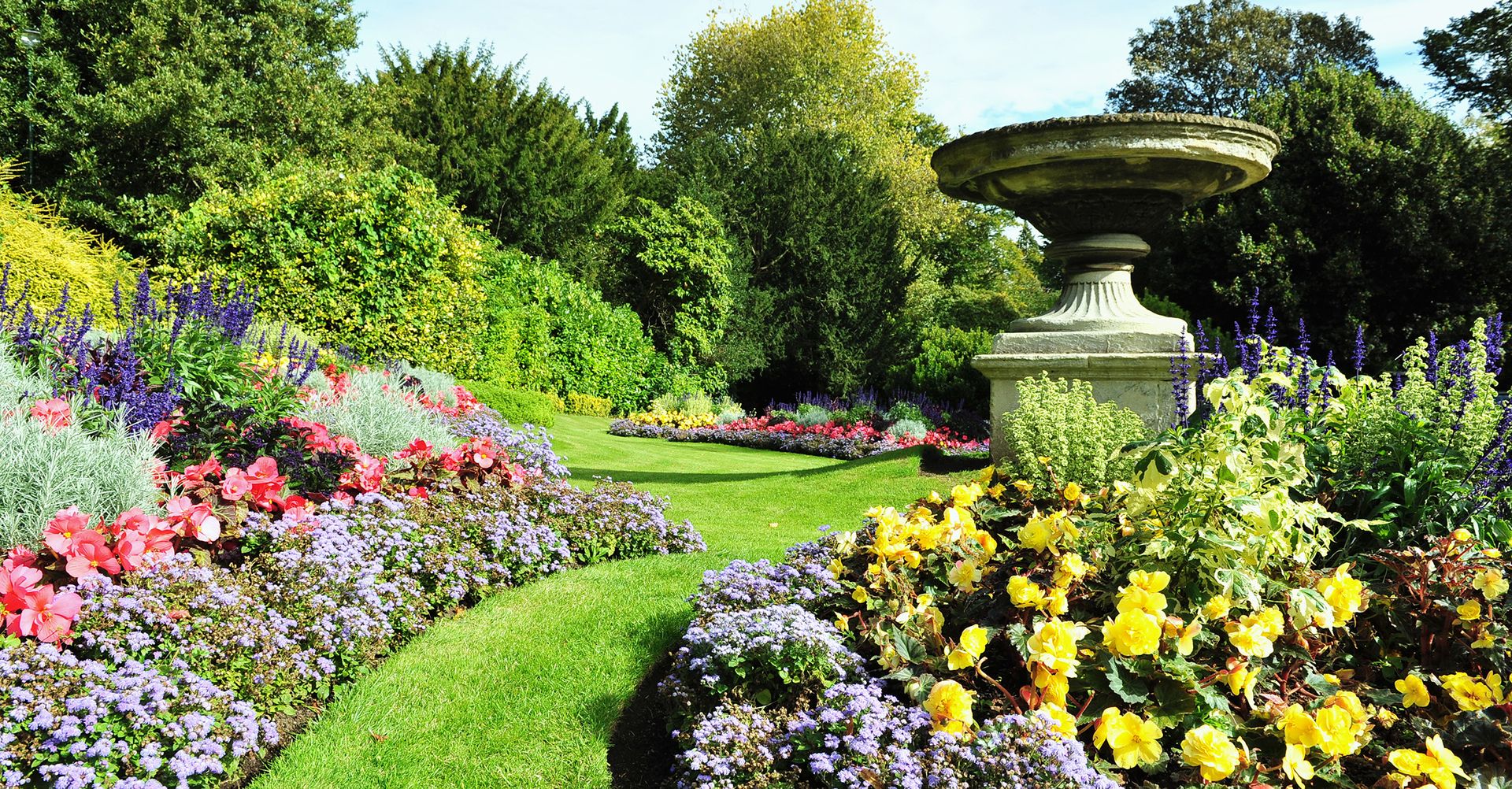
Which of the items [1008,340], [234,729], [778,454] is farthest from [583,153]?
[234,729]

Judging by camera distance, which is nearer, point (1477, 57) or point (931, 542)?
point (931, 542)

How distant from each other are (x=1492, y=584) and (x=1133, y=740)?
3.39 ft

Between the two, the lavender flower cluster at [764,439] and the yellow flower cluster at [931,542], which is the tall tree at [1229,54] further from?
the yellow flower cluster at [931,542]

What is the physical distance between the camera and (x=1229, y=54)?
25000 mm

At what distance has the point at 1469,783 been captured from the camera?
6.36ft

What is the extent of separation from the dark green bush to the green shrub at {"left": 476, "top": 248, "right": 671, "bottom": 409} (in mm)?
2679

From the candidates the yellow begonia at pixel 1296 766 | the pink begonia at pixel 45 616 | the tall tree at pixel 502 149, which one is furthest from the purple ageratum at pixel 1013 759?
the tall tree at pixel 502 149

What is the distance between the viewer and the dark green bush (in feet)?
31.5

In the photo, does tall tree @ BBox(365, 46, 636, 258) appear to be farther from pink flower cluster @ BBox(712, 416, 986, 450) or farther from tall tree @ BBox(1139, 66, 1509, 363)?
tall tree @ BBox(1139, 66, 1509, 363)

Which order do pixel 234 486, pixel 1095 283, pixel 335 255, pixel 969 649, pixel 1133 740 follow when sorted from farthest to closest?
pixel 335 255 < pixel 1095 283 < pixel 234 486 < pixel 969 649 < pixel 1133 740

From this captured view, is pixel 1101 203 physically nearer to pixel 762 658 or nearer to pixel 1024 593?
pixel 1024 593

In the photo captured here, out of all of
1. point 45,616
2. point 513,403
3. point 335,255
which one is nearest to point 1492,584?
point 45,616

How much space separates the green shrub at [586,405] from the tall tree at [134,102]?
6.83 m

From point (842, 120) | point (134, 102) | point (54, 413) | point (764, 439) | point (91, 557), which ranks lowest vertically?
point (764, 439)
